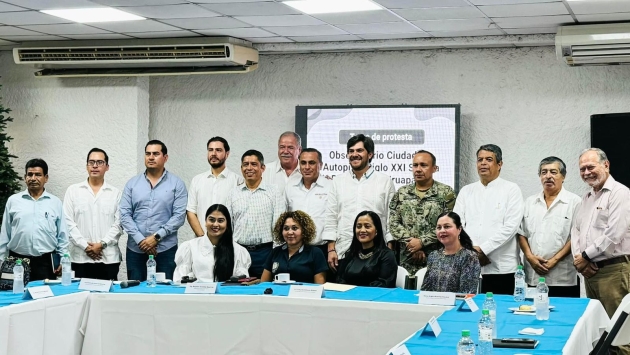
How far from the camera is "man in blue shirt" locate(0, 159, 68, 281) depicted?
670 cm

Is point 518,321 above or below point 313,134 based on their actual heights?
below

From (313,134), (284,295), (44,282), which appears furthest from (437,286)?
(313,134)

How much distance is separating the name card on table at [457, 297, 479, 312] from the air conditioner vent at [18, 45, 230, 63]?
12.9 ft

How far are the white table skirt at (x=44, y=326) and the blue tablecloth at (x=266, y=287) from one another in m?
0.12

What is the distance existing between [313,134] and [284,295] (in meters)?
3.37

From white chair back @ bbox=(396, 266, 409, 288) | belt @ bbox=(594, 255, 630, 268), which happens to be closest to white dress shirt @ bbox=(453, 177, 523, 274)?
belt @ bbox=(594, 255, 630, 268)

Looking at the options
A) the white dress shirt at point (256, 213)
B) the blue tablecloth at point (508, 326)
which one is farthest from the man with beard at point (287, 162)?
the blue tablecloth at point (508, 326)

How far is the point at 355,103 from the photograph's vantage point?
26.6 feet

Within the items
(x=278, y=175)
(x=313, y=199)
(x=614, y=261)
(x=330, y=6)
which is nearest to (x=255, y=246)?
(x=313, y=199)

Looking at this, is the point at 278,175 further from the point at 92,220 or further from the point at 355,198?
the point at 92,220

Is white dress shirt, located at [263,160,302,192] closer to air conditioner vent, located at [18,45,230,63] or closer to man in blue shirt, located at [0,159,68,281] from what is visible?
air conditioner vent, located at [18,45,230,63]

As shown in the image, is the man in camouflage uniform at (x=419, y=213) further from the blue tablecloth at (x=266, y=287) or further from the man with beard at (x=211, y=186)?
the man with beard at (x=211, y=186)

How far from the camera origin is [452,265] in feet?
16.9

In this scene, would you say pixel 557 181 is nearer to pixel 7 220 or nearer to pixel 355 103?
pixel 355 103
